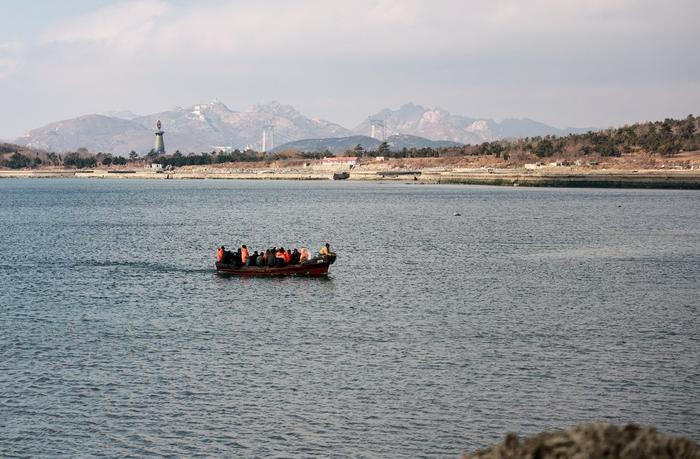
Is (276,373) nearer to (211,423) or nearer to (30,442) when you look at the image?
(211,423)

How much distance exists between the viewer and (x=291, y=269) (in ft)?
183

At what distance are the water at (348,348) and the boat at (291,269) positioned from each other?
79 centimetres

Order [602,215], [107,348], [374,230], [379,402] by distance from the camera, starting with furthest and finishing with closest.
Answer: [602,215]
[374,230]
[107,348]
[379,402]

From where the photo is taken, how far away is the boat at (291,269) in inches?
2189

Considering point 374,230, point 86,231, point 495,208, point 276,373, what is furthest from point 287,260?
point 495,208

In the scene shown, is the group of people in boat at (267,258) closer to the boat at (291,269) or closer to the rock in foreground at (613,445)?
the boat at (291,269)

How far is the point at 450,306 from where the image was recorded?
44844mm

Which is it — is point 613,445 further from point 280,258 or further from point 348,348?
point 280,258

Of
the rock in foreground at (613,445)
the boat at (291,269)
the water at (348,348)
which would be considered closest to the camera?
the rock in foreground at (613,445)

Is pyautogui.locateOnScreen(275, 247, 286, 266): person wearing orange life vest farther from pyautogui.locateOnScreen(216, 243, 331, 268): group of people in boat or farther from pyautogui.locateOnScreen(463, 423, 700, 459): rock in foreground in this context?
pyautogui.locateOnScreen(463, 423, 700, 459): rock in foreground

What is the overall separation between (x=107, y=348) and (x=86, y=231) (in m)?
63.2

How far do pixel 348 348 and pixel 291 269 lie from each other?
2171 cm

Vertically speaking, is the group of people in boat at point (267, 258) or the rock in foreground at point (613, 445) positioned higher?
the rock in foreground at point (613, 445)

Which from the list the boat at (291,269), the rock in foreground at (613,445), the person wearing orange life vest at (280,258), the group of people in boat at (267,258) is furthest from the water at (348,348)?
the rock in foreground at (613,445)
